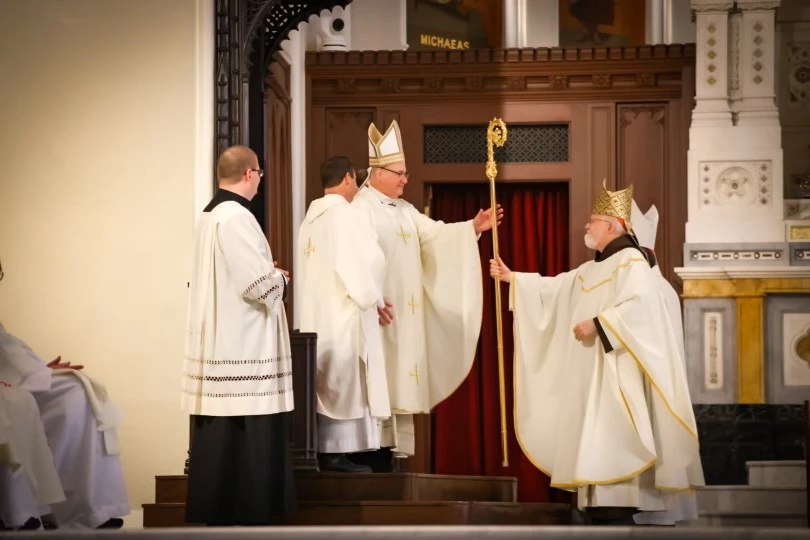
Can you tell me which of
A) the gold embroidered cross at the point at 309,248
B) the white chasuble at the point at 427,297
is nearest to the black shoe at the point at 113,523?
the gold embroidered cross at the point at 309,248

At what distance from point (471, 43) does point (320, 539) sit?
24.4 ft

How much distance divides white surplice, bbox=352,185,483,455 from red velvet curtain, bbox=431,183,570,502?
2.55 meters

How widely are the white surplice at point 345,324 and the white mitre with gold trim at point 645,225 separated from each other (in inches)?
129

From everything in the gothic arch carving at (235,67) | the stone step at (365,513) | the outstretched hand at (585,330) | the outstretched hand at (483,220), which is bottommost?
the stone step at (365,513)

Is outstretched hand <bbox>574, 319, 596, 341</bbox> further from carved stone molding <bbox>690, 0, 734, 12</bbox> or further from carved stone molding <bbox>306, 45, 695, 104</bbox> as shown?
carved stone molding <bbox>690, 0, 734, 12</bbox>

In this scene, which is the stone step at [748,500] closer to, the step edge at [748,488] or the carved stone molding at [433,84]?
the step edge at [748,488]

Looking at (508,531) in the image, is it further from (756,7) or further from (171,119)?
(756,7)

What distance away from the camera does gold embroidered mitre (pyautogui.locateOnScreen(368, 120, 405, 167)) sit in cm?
→ 773

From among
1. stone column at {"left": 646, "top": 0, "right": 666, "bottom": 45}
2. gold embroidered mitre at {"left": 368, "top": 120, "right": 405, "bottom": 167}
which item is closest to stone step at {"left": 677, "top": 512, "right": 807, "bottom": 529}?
gold embroidered mitre at {"left": 368, "top": 120, "right": 405, "bottom": 167}

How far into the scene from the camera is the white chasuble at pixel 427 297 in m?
7.77

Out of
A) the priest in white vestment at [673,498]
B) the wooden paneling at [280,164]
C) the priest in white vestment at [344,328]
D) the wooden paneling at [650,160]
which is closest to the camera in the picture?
the priest in white vestment at [344,328]

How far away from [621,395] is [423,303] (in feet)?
4.06

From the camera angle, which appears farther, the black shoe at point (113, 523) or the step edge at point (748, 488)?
the step edge at point (748, 488)

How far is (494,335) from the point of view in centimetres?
1067
